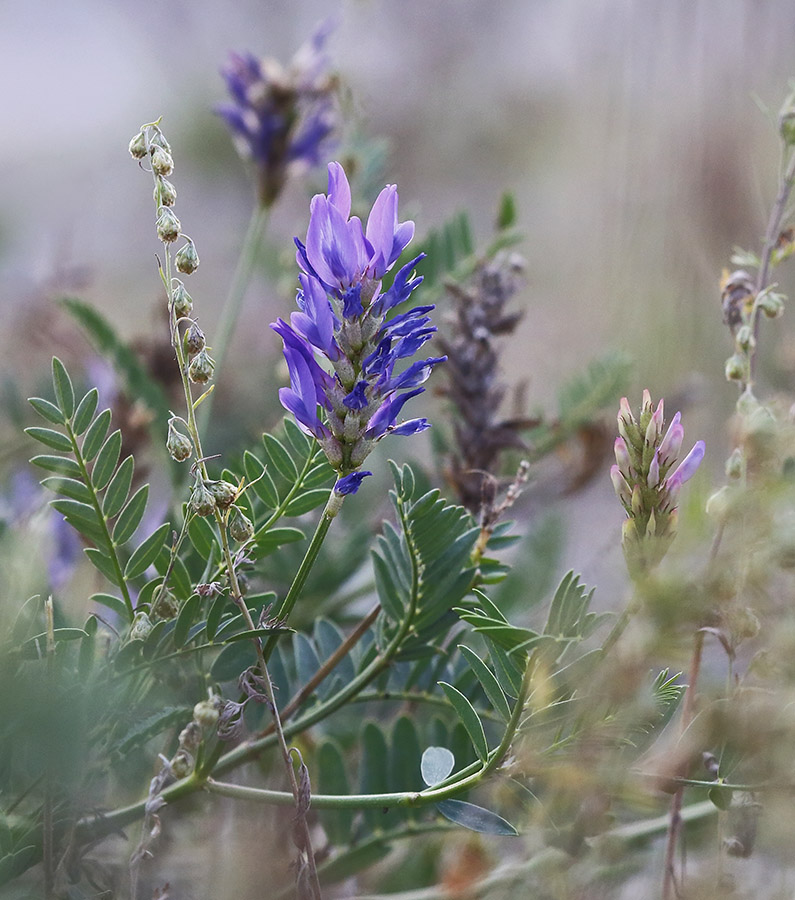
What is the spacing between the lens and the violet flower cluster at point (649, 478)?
302 mm

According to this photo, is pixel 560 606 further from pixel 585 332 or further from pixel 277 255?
pixel 585 332

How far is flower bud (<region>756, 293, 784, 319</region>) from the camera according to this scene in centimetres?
38

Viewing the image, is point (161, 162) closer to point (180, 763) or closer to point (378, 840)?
point (180, 763)

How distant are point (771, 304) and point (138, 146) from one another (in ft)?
0.79

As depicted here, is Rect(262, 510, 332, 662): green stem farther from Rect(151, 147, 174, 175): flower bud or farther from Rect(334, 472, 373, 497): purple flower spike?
Rect(151, 147, 174, 175): flower bud

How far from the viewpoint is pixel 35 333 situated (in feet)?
2.99

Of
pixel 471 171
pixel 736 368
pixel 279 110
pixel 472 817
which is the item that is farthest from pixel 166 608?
pixel 471 171

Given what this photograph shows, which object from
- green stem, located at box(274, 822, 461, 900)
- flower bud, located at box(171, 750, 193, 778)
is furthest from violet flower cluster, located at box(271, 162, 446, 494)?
green stem, located at box(274, 822, 461, 900)

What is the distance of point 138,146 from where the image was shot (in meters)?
0.32

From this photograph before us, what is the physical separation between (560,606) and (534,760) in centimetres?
5

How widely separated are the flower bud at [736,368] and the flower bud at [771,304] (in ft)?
0.07

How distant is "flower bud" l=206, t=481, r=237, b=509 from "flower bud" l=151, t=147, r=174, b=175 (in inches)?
4.0

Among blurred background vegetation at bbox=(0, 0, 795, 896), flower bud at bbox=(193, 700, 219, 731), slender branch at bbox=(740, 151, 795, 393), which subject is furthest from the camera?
blurred background vegetation at bbox=(0, 0, 795, 896)

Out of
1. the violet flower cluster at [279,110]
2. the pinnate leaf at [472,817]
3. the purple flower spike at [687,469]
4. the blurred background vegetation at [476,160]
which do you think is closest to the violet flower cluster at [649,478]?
the purple flower spike at [687,469]
